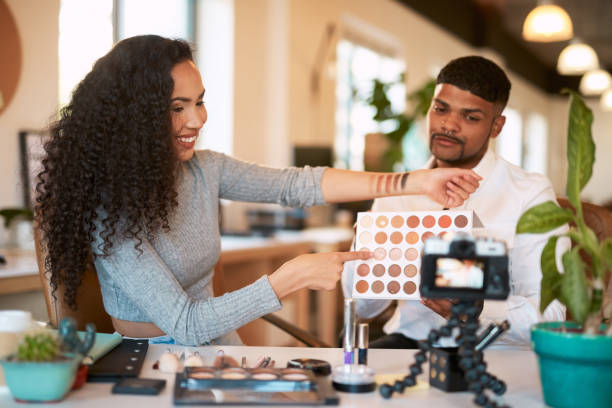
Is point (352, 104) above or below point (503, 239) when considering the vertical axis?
above

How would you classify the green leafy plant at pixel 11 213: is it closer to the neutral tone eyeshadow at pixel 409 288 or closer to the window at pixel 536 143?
the neutral tone eyeshadow at pixel 409 288

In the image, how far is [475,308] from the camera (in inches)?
44.9

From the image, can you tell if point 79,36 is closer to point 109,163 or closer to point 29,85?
point 29,85

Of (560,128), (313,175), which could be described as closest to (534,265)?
(313,175)

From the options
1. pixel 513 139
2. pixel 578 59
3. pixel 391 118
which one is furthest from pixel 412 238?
pixel 513 139

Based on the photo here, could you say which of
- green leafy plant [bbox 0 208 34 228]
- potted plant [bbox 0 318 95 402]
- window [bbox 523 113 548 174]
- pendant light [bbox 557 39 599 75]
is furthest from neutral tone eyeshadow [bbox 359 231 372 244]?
window [bbox 523 113 548 174]

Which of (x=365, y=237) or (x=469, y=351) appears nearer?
(x=469, y=351)

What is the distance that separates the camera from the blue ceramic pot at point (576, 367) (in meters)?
1.08

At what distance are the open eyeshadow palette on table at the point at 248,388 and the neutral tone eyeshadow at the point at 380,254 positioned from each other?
0.37m

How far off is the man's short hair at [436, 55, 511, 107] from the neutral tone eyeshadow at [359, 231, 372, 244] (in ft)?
2.56

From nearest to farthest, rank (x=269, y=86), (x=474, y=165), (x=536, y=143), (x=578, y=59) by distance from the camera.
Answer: (x=474, y=165) → (x=269, y=86) → (x=578, y=59) → (x=536, y=143)

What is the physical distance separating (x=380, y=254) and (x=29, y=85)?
2.43m

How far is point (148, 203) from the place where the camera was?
5.41ft

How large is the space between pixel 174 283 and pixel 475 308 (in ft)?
2.39
